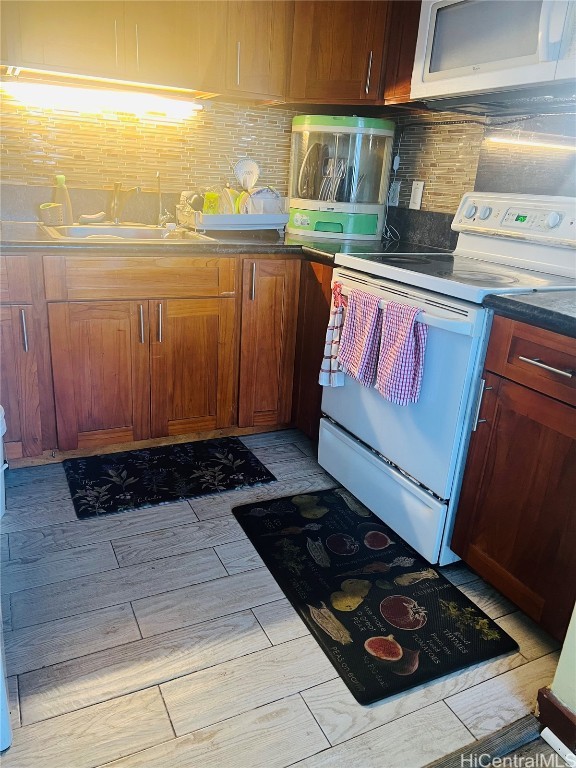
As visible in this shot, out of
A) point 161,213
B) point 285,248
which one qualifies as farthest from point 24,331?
point 285,248

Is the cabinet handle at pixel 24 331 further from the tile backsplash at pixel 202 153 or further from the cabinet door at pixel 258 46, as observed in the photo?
the cabinet door at pixel 258 46

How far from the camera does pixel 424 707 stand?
1.35m

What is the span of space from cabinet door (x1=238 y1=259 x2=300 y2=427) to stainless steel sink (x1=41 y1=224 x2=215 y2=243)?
274mm

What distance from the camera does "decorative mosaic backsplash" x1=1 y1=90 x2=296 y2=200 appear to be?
2396 millimetres

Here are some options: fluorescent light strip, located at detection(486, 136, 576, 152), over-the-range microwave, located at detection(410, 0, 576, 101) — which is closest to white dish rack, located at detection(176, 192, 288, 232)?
over-the-range microwave, located at detection(410, 0, 576, 101)

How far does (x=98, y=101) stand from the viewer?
2453mm

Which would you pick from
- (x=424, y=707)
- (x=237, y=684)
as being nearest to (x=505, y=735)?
(x=424, y=707)

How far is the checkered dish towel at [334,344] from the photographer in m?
2.11

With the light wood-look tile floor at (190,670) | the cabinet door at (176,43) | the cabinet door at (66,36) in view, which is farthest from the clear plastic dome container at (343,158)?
the light wood-look tile floor at (190,670)

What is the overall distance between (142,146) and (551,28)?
170 centimetres

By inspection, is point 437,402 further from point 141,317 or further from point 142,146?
point 142,146

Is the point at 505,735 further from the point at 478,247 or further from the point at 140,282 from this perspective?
the point at 140,282

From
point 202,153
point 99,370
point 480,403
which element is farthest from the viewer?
point 202,153

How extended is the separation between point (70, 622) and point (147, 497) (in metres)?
0.64
